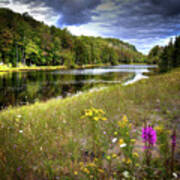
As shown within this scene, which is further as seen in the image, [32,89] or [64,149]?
[32,89]

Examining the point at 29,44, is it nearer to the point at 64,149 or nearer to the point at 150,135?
the point at 64,149

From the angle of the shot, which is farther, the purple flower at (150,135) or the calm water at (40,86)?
the calm water at (40,86)

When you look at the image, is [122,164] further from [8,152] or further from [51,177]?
[8,152]

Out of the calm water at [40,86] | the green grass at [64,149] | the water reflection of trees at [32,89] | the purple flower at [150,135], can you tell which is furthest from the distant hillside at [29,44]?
the purple flower at [150,135]

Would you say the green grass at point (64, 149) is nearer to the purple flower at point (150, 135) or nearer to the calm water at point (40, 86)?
the purple flower at point (150, 135)

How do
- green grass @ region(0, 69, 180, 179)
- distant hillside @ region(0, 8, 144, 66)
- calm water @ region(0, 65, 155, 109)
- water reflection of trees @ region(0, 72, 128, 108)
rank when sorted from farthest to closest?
distant hillside @ region(0, 8, 144, 66)
calm water @ region(0, 65, 155, 109)
water reflection of trees @ region(0, 72, 128, 108)
green grass @ region(0, 69, 180, 179)

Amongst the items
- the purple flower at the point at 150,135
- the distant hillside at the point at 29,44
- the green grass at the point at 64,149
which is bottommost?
the green grass at the point at 64,149

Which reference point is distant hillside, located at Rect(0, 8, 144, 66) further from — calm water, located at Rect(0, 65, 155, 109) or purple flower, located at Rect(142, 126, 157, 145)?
purple flower, located at Rect(142, 126, 157, 145)

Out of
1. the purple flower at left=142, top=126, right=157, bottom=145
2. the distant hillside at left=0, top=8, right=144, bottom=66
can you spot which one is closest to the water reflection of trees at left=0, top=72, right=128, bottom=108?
the purple flower at left=142, top=126, right=157, bottom=145

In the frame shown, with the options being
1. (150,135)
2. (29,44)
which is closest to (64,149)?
(150,135)

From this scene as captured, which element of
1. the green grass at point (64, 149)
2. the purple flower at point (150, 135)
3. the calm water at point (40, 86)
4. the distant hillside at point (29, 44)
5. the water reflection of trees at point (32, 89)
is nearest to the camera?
the purple flower at point (150, 135)

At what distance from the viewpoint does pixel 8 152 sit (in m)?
3.31

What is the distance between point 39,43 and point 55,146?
69.6 meters

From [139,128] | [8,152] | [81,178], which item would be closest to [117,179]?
[81,178]
